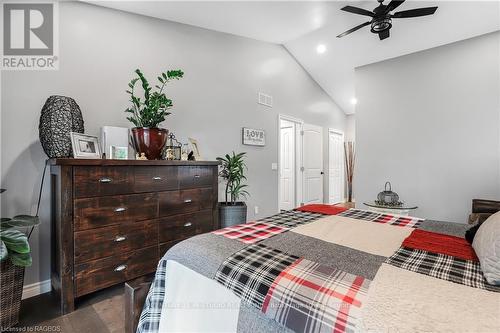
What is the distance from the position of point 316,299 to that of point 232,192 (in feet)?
8.59

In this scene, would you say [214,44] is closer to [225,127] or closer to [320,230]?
[225,127]

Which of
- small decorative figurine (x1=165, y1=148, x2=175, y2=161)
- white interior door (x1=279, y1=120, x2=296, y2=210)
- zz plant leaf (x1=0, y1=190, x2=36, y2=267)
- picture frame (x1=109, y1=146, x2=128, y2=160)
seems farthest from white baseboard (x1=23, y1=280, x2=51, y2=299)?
white interior door (x1=279, y1=120, x2=296, y2=210)

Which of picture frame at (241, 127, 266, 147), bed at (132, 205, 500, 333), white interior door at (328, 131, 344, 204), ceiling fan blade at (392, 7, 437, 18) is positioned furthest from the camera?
white interior door at (328, 131, 344, 204)

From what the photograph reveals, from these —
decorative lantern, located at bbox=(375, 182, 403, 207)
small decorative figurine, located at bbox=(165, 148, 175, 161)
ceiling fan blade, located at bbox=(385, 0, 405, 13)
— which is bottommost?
decorative lantern, located at bbox=(375, 182, 403, 207)

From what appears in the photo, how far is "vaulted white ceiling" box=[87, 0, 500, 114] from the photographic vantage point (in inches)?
110

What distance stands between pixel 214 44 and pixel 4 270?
10.4 feet

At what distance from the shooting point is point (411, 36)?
3.47 metres

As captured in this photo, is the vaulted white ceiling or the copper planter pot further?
the vaulted white ceiling

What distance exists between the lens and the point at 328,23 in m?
3.59

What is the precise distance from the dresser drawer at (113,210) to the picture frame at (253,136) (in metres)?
1.93

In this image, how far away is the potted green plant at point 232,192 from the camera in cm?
305

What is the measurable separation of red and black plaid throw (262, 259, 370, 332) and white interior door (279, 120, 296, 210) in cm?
426

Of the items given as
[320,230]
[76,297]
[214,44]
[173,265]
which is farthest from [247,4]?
[76,297]

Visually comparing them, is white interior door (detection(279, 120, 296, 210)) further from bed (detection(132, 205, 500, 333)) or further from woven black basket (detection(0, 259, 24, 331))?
woven black basket (detection(0, 259, 24, 331))
